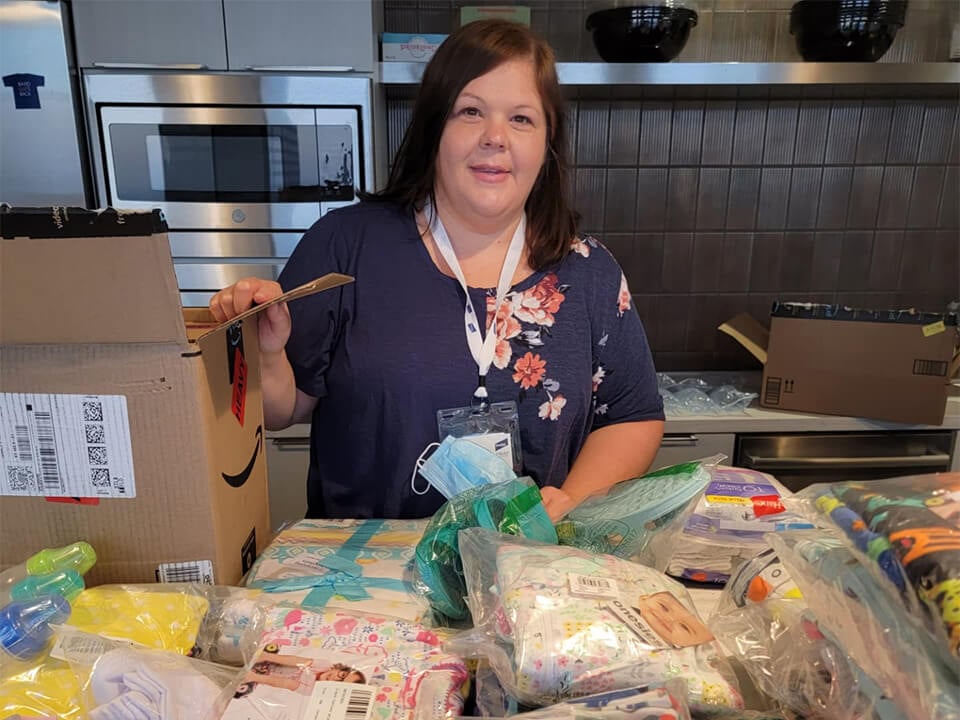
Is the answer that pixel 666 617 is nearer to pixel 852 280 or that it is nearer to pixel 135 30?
pixel 135 30

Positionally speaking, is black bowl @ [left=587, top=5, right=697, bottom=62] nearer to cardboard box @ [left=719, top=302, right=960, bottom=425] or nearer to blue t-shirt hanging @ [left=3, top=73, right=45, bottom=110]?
cardboard box @ [left=719, top=302, right=960, bottom=425]

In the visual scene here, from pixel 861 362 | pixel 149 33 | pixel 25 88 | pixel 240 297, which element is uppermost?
pixel 149 33

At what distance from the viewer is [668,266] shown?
92.7 inches

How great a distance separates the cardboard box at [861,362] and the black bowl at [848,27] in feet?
2.43

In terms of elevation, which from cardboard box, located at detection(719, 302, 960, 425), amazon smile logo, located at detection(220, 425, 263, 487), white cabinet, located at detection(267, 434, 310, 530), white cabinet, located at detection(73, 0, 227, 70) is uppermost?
white cabinet, located at detection(73, 0, 227, 70)

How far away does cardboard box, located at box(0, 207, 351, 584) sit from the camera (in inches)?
22.6

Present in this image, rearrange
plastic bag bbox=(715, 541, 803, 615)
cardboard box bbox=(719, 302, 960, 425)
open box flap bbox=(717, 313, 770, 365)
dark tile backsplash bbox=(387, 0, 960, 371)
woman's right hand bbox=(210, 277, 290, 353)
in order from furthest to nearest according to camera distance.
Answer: dark tile backsplash bbox=(387, 0, 960, 371) < open box flap bbox=(717, 313, 770, 365) < cardboard box bbox=(719, 302, 960, 425) < woman's right hand bbox=(210, 277, 290, 353) < plastic bag bbox=(715, 541, 803, 615)

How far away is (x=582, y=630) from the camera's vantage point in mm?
530

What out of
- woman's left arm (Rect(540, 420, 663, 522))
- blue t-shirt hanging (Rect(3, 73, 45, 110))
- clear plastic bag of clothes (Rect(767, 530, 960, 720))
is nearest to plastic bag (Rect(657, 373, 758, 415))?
woman's left arm (Rect(540, 420, 663, 522))

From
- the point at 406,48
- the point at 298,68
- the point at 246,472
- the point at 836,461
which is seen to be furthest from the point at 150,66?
the point at 836,461

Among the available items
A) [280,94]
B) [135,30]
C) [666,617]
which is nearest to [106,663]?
[666,617]

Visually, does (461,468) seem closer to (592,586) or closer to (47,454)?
(592,586)

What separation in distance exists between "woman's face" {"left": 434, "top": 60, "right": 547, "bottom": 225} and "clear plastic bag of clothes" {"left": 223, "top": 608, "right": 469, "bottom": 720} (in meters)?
0.69

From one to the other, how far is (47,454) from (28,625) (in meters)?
0.16
